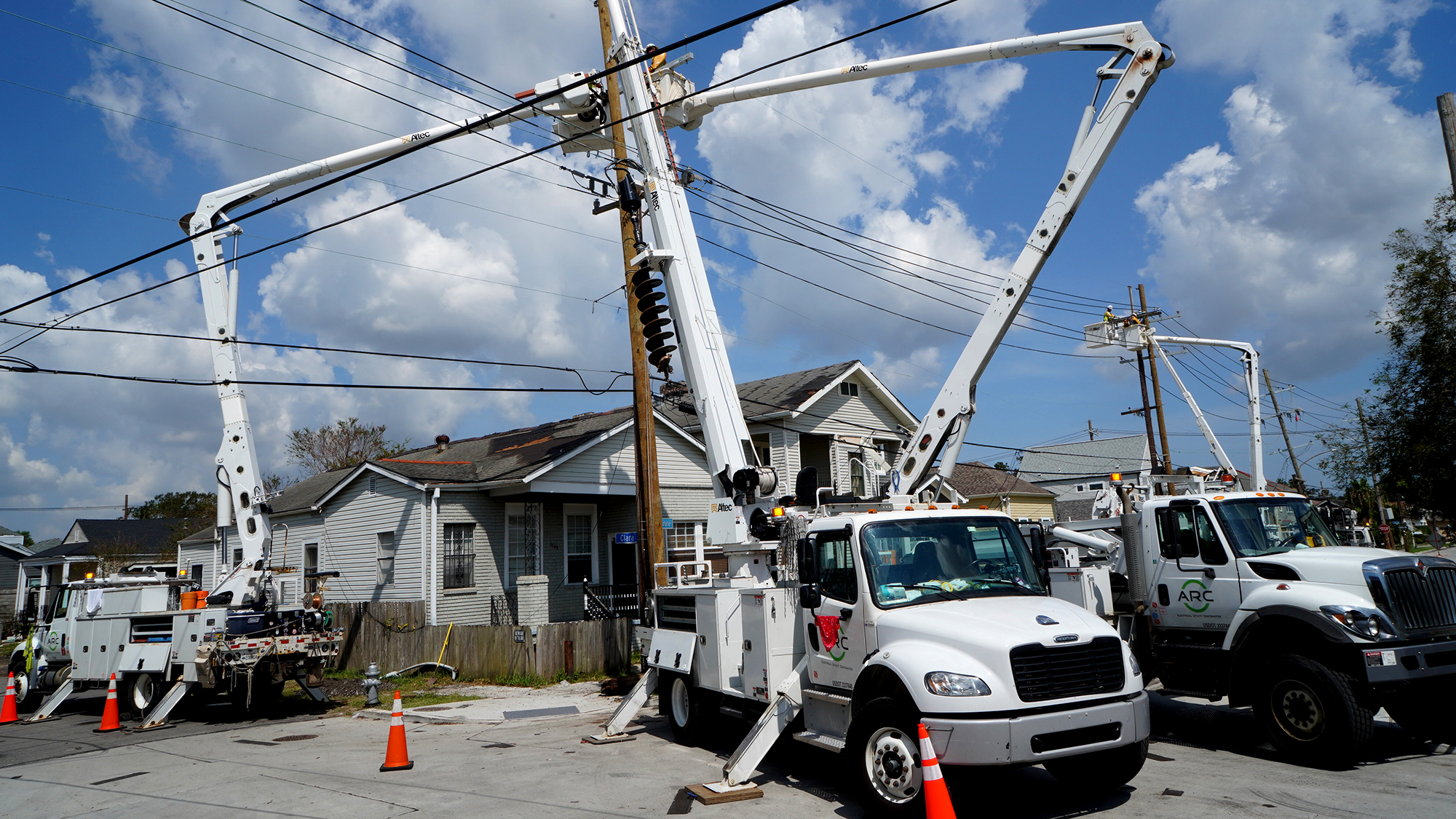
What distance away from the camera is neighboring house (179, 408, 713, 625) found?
19.9 metres

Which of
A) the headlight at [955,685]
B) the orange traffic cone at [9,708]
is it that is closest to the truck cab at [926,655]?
the headlight at [955,685]

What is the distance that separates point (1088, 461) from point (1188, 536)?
53979mm

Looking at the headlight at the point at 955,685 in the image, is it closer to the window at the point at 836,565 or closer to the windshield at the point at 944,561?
the windshield at the point at 944,561

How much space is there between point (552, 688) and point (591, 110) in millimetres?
9857

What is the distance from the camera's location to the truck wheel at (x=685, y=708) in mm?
9930

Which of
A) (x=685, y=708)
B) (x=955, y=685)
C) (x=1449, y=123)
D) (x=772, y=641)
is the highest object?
(x=1449, y=123)

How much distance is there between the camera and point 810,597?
25.8ft

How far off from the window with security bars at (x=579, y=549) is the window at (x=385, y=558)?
398 centimetres

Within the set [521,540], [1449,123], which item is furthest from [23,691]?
[1449,123]

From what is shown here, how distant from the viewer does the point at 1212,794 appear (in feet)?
23.6

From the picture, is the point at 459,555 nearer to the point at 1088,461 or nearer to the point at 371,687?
the point at 371,687

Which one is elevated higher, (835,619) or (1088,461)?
(1088,461)

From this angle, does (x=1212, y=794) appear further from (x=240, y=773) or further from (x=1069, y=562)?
(x=240, y=773)

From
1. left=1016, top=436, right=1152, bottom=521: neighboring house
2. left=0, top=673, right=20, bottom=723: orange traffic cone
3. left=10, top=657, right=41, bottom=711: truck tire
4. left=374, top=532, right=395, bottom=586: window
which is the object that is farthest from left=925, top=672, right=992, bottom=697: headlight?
left=1016, top=436, right=1152, bottom=521: neighboring house
